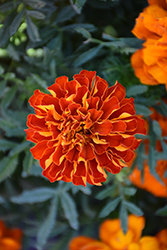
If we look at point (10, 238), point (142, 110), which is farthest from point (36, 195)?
point (142, 110)

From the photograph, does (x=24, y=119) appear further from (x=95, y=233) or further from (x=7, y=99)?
(x=95, y=233)

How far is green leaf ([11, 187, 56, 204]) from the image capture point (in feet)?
1.78

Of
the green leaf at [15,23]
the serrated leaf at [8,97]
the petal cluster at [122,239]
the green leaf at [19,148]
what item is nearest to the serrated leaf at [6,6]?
the green leaf at [15,23]

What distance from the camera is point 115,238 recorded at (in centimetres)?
Answer: 58

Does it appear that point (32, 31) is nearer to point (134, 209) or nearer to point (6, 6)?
point (6, 6)

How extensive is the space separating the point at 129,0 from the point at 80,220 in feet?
1.77

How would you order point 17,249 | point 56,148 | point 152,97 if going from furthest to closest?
point 17,249 < point 152,97 < point 56,148

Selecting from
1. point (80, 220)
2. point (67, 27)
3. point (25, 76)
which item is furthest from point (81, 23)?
point (80, 220)

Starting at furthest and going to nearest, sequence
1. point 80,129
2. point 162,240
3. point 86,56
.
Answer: point 162,240
point 86,56
point 80,129

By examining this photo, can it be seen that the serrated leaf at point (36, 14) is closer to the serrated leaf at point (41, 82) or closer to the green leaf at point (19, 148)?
the serrated leaf at point (41, 82)

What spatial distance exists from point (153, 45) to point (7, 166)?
13.7 inches

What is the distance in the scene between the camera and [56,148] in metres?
0.36

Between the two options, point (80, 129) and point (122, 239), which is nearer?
point (80, 129)

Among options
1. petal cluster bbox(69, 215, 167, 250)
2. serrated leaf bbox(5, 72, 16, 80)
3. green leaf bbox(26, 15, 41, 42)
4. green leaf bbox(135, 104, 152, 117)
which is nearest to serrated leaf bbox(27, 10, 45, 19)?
green leaf bbox(26, 15, 41, 42)
